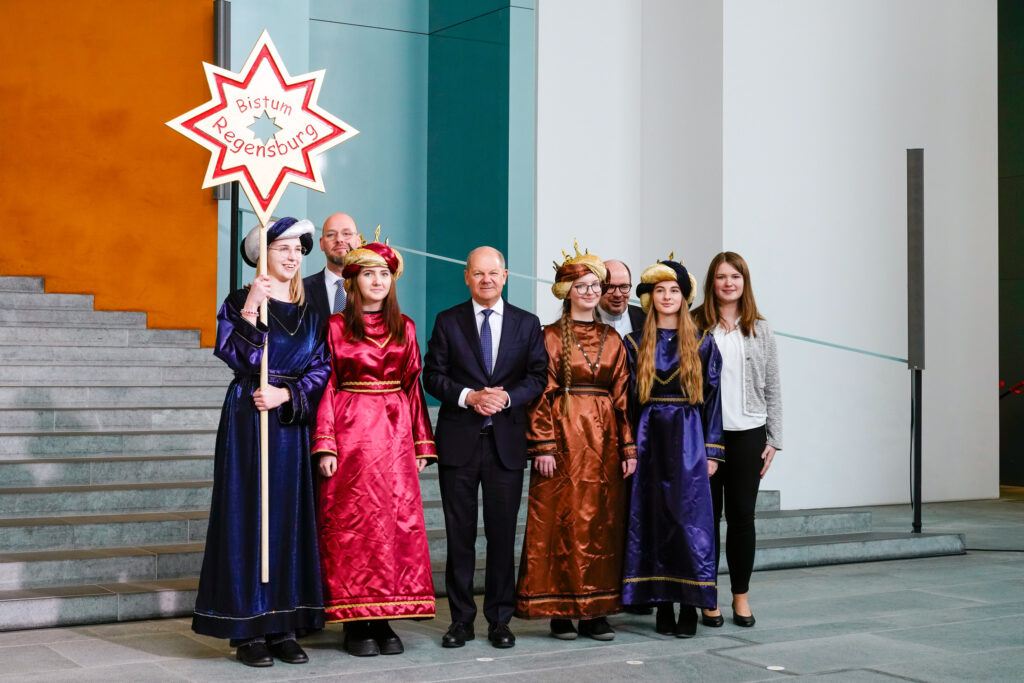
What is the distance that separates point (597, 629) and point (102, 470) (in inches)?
102

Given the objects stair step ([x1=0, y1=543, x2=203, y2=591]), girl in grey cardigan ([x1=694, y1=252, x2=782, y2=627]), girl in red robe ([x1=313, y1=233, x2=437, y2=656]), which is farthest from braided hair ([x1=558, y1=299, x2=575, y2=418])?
stair step ([x1=0, y1=543, x2=203, y2=591])

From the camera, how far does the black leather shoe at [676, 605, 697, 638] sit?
437 centimetres

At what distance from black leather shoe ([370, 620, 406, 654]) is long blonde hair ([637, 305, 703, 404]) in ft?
4.13

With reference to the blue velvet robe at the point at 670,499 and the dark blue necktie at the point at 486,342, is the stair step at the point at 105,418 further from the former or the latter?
the blue velvet robe at the point at 670,499

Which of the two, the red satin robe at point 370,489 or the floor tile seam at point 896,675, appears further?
the red satin robe at point 370,489

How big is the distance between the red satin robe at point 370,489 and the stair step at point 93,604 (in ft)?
2.92

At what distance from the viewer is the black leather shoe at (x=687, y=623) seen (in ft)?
14.3

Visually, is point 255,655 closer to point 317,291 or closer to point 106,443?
point 317,291

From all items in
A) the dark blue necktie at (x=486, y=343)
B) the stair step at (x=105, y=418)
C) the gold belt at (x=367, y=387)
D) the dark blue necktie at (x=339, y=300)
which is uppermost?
the dark blue necktie at (x=339, y=300)

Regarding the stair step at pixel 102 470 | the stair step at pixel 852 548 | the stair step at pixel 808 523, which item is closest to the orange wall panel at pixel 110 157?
the stair step at pixel 102 470

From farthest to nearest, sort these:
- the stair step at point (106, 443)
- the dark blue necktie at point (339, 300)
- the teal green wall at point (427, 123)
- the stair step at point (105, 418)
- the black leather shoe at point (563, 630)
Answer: the teal green wall at point (427, 123) < the stair step at point (105, 418) < the stair step at point (106, 443) < the dark blue necktie at point (339, 300) < the black leather shoe at point (563, 630)

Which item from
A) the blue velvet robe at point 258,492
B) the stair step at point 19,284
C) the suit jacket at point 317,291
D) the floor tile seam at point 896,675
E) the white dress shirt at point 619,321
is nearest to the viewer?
the floor tile seam at point 896,675

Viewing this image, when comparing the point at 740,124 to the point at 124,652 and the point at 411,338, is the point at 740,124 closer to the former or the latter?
the point at 411,338

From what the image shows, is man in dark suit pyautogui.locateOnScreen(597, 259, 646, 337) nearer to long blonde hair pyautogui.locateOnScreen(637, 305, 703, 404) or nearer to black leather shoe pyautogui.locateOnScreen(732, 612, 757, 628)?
long blonde hair pyautogui.locateOnScreen(637, 305, 703, 404)
